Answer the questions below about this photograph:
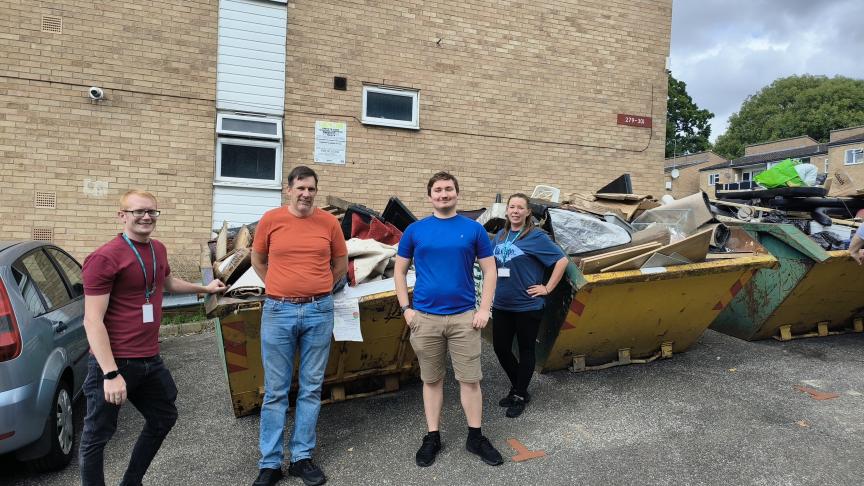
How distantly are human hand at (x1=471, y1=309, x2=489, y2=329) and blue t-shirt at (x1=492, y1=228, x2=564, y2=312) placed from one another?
66 centimetres

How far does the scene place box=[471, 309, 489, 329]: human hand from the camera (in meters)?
3.04

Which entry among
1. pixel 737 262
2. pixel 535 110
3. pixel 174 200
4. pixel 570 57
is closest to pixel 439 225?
pixel 737 262

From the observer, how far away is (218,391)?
14.6 ft

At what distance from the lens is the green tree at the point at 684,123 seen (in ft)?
153

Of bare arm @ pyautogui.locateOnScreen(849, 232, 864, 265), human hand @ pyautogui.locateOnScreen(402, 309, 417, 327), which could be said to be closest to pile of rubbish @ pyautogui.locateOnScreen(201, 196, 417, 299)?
human hand @ pyautogui.locateOnScreen(402, 309, 417, 327)

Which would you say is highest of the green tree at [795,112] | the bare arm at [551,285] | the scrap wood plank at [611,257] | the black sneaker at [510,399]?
the green tree at [795,112]

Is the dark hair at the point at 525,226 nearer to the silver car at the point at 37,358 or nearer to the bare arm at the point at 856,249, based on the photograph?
the bare arm at the point at 856,249

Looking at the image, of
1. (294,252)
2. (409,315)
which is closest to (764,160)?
(409,315)

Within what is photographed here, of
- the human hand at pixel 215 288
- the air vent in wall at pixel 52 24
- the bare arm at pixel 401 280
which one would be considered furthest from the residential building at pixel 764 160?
the human hand at pixel 215 288

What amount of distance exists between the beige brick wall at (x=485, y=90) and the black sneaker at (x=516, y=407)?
14.8ft

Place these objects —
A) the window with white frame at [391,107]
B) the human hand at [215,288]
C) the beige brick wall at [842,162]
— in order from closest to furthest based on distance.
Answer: the human hand at [215,288]
the window with white frame at [391,107]
the beige brick wall at [842,162]

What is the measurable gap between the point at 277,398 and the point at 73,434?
5.11ft

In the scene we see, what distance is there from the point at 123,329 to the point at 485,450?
6.97 feet

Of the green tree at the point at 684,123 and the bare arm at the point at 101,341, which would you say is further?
the green tree at the point at 684,123
